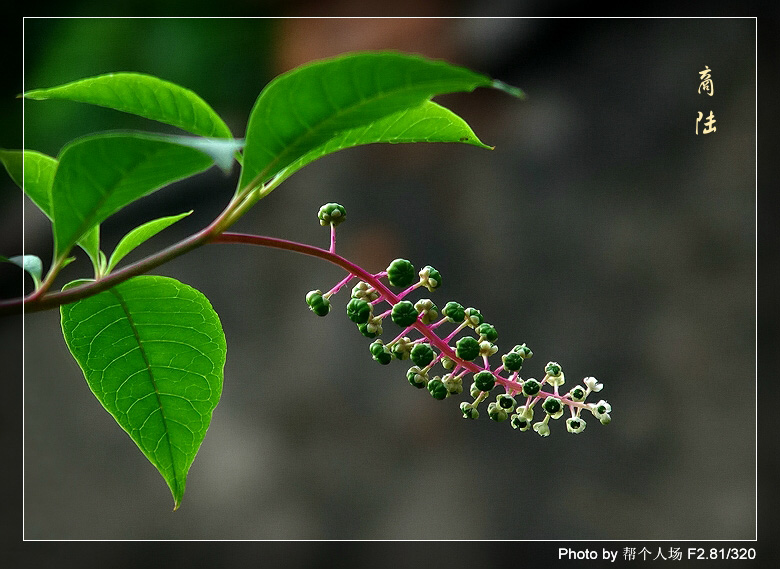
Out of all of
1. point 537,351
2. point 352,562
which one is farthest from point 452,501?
point 537,351

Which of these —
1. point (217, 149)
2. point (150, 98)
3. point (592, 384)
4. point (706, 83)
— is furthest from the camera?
point (706, 83)

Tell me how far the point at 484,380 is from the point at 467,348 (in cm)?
3

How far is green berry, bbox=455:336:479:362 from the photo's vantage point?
42 centimetres

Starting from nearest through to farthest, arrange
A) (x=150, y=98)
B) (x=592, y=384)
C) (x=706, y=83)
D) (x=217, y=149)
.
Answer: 1. (x=217, y=149)
2. (x=150, y=98)
3. (x=592, y=384)
4. (x=706, y=83)

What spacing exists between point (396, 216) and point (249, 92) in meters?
0.46

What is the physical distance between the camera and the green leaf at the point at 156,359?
0.44 meters

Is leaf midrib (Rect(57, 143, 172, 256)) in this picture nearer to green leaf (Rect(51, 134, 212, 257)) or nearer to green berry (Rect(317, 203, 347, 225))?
green leaf (Rect(51, 134, 212, 257))

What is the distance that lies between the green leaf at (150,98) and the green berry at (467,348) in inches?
7.1

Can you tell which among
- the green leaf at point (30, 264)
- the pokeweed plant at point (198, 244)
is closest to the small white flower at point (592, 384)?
the pokeweed plant at point (198, 244)

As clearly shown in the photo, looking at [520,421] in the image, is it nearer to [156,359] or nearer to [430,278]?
[430,278]

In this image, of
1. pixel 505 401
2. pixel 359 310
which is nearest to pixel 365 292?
pixel 359 310

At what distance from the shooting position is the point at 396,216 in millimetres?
1758

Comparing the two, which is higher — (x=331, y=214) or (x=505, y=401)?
(x=331, y=214)

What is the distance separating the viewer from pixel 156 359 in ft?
1.51
